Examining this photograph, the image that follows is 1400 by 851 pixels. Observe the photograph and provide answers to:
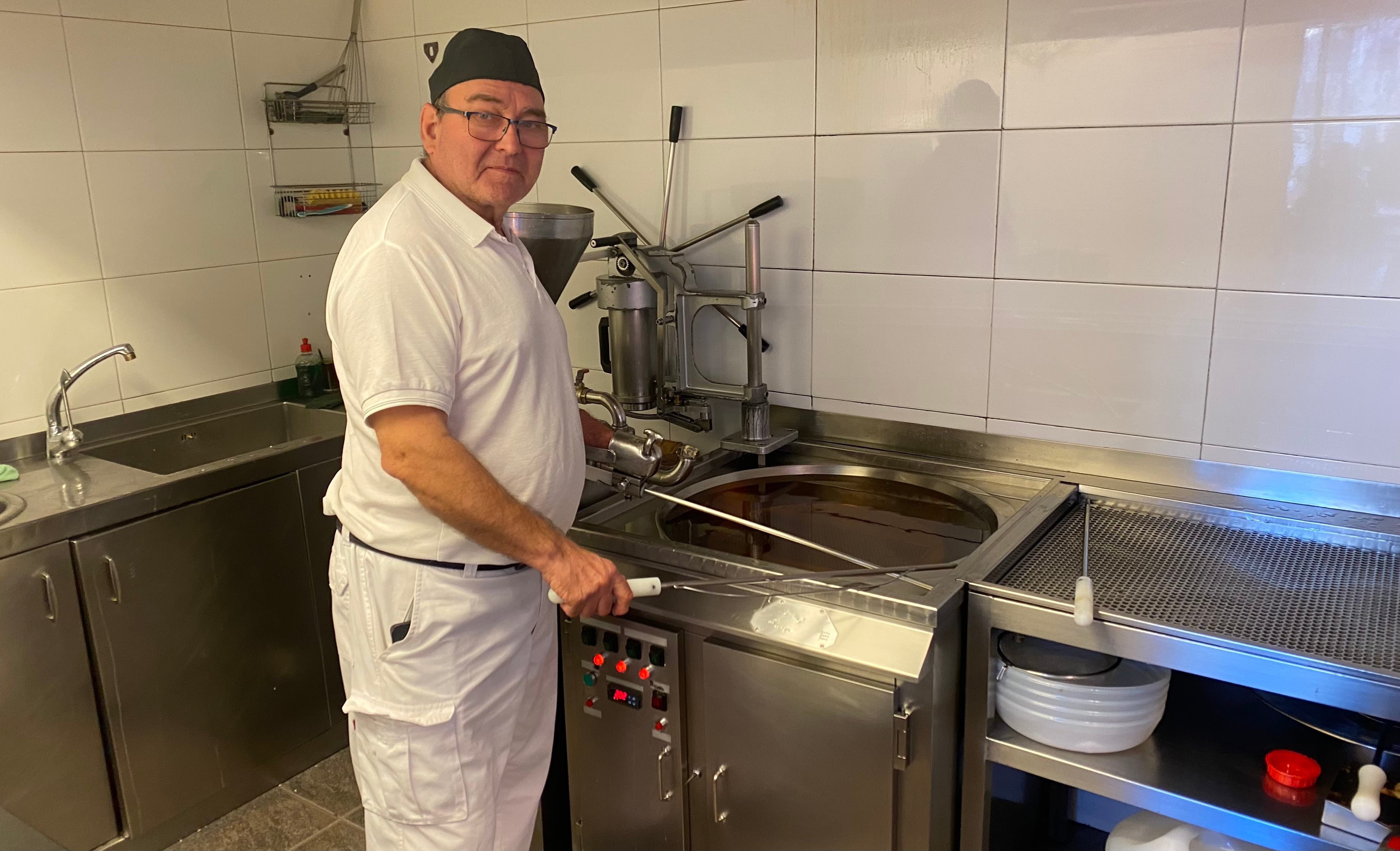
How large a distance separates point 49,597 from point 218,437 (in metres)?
0.67

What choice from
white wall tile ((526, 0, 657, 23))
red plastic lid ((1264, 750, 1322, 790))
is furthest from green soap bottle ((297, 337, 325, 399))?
red plastic lid ((1264, 750, 1322, 790))

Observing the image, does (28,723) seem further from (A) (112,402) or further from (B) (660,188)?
(B) (660,188)

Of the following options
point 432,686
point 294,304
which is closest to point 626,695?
point 432,686

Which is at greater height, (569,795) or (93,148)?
(93,148)

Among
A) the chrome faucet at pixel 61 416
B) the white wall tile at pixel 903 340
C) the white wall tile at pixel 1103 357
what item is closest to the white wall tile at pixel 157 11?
the chrome faucet at pixel 61 416

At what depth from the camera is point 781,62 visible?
1.88 metres

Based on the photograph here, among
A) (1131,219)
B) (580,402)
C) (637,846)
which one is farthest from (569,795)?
(1131,219)

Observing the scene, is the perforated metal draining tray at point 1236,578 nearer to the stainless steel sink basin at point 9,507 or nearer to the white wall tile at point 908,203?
the white wall tile at point 908,203

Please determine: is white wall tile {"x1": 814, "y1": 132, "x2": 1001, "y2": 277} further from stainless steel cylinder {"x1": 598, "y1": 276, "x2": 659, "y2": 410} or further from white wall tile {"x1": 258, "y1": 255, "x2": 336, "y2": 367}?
white wall tile {"x1": 258, "y1": 255, "x2": 336, "y2": 367}

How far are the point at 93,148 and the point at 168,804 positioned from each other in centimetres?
Answer: 135

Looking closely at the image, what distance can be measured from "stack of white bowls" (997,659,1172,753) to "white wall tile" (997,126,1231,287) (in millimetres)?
642

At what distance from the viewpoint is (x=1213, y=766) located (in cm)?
130

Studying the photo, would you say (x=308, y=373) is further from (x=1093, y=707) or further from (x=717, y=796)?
(x=1093, y=707)

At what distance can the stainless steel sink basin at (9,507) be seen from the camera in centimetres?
174
